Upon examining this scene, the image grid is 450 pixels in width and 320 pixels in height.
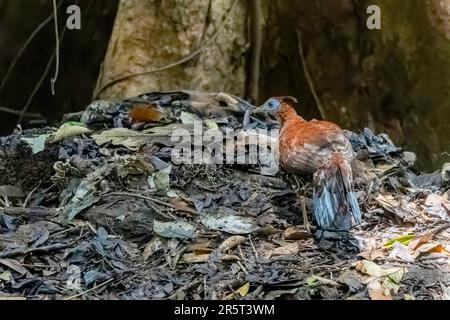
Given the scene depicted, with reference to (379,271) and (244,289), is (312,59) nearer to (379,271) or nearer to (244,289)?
(379,271)

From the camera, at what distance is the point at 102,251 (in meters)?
3.68

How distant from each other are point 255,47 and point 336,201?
8.53 feet

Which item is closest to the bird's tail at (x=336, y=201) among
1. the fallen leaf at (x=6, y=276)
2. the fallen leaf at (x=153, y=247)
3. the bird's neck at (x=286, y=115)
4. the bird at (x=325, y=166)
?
the bird at (x=325, y=166)

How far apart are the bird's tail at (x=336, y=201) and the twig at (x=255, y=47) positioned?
2.43 metres

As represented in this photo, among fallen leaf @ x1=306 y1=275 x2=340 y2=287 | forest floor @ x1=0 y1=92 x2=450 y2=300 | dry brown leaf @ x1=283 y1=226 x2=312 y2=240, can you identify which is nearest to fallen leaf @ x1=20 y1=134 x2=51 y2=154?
forest floor @ x1=0 y1=92 x2=450 y2=300

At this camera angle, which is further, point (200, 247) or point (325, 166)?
point (325, 166)

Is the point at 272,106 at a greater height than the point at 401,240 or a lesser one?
greater

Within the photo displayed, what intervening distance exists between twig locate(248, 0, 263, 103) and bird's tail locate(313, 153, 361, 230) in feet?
7.98

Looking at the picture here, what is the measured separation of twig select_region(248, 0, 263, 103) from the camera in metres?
6.03

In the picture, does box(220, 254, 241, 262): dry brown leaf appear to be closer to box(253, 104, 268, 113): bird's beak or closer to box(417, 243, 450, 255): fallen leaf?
box(417, 243, 450, 255): fallen leaf

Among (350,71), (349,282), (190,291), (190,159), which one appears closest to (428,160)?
(350,71)

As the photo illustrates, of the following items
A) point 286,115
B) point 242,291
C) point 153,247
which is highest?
point 286,115

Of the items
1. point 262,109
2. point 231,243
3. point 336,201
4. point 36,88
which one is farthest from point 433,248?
point 36,88

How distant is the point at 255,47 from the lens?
6.11 m
